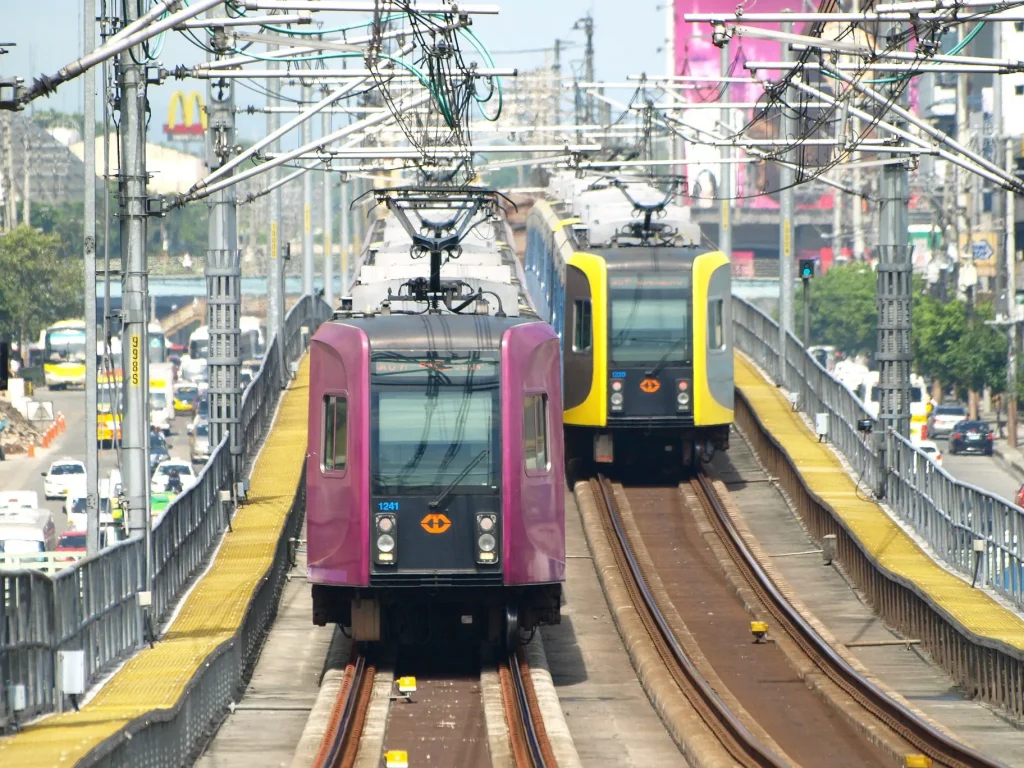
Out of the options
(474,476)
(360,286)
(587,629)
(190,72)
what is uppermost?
(190,72)

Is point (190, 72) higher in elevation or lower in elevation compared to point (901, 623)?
higher

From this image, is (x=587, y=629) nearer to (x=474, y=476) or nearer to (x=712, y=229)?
(x=474, y=476)

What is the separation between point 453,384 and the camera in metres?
19.2

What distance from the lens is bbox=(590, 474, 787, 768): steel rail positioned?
16.4m

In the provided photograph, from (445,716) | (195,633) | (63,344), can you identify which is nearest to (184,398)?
(63,344)

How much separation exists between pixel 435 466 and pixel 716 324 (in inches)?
445

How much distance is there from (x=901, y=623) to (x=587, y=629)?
3.71m

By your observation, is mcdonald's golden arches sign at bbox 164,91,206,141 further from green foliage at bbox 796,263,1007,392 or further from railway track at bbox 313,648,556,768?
railway track at bbox 313,648,556,768

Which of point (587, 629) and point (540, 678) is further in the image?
point (587, 629)

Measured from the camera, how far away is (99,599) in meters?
17.4

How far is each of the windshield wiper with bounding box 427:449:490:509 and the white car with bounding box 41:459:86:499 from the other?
39237 mm

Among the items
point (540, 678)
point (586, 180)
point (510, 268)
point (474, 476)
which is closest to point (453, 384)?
point (474, 476)

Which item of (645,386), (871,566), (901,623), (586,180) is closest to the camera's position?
(901,623)

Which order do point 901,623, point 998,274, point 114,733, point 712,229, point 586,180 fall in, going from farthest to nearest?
point 712,229, point 998,274, point 586,180, point 901,623, point 114,733
